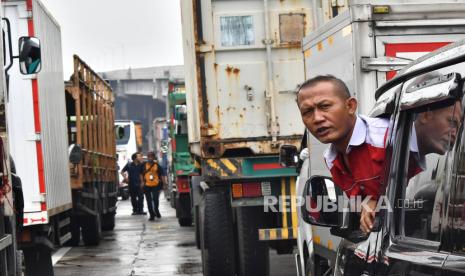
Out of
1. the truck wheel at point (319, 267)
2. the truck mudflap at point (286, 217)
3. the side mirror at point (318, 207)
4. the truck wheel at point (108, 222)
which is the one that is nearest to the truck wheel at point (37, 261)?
the truck mudflap at point (286, 217)

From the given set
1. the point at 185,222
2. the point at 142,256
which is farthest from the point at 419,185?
the point at 185,222

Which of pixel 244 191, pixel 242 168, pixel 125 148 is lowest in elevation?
pixel 244 191

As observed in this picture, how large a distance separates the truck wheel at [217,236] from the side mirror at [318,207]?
6073mm

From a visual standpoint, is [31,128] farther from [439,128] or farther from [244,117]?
[439,128]

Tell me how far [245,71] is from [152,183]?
50.5 feet

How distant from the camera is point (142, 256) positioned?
50.8 feet

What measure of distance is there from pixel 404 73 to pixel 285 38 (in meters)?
7.33

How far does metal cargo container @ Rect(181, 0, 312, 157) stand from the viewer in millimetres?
10898

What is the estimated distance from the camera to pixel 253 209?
1071cm

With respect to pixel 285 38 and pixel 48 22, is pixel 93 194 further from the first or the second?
pixel 285 38

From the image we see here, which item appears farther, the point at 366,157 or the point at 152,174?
the point at 152,174

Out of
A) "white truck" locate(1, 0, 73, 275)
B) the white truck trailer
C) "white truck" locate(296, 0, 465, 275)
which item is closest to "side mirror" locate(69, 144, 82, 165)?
"white truck" locate(1, 0, 73, 275)

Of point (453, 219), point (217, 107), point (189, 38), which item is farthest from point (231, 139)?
point (453, 219)

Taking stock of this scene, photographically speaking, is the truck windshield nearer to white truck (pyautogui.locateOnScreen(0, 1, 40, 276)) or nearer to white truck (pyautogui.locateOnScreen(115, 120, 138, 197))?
white truck (pyautogui.locateOnScreen(115, 120, 138, 197))
